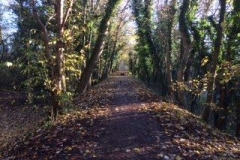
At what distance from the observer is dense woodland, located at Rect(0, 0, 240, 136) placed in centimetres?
1219

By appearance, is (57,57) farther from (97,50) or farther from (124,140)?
(97,50)

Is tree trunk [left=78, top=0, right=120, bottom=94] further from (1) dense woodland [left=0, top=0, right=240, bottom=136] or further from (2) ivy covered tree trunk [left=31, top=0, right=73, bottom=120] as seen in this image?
(2) ivy covered tree trunk [left=31, top=0, right=73, bottom=120]

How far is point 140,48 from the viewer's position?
3991cm

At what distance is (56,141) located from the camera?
359 inches

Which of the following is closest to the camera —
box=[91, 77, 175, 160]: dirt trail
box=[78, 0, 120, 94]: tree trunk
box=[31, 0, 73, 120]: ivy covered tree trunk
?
box=[91, 77, 175, 160]: dirt trail

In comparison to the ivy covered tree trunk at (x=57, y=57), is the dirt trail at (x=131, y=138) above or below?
below

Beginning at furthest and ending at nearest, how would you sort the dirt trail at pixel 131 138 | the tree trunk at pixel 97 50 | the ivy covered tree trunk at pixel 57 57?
the tree trunk at pixel 97 50, the ivy covered tree trunk at pixel 57 57, the dirt trail at pixel 131 138

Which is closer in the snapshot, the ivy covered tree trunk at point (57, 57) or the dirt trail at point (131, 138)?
the dirt trail at point (131, 138)

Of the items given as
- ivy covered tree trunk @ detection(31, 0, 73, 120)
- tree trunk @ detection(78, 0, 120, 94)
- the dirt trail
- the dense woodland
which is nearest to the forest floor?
the dirt trail

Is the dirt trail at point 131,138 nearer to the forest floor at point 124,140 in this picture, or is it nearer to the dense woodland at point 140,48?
the forest floor at point 124,140

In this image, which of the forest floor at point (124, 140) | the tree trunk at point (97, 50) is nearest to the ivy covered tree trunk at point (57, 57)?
the forest floor at point (124, 140)

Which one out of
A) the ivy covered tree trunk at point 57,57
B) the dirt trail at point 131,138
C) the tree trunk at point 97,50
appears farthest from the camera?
the tree trunk at point 97,50

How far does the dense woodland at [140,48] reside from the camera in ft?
40.0

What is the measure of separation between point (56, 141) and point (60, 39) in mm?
4274
